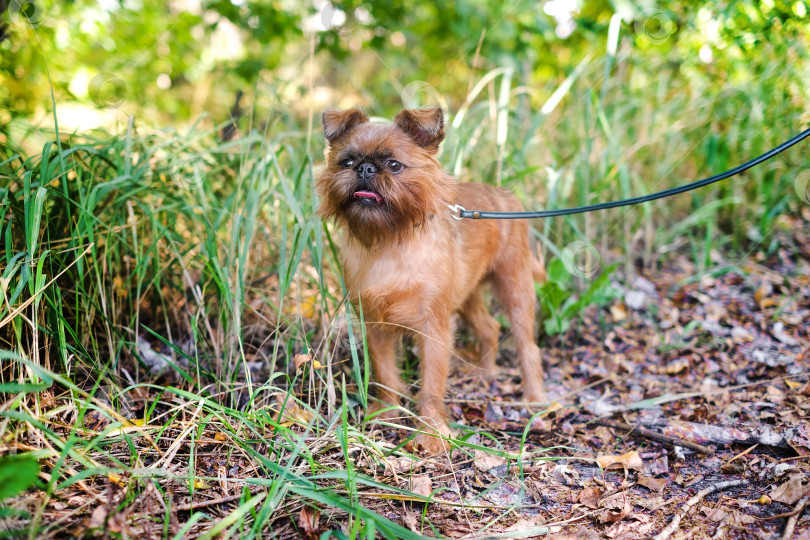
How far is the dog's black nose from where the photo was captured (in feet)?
9.00

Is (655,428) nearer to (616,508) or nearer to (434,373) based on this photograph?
(616,508)

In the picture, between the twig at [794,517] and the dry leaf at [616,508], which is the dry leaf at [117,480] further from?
the twig at [794,517]

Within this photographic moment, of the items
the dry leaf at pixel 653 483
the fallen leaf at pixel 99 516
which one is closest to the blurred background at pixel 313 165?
the fallen leaf at pixel 99 516

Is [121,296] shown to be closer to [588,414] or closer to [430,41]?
[588,414]

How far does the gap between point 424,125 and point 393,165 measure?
0.28m

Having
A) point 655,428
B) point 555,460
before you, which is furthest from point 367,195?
point 655,428

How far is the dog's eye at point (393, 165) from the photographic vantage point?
280cm

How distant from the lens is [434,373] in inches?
122

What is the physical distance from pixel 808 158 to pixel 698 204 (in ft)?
3.04

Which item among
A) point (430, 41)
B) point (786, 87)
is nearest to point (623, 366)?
point (786, 87)

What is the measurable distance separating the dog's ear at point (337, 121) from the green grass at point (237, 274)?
0.45 metres

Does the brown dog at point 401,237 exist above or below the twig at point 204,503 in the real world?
above

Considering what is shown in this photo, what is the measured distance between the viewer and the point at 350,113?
3021mm

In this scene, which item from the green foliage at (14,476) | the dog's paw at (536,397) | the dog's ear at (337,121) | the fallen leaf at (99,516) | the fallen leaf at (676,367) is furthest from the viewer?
the fallen leaf at (676,367)
